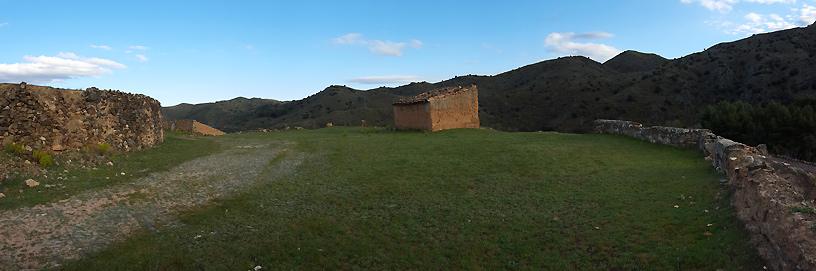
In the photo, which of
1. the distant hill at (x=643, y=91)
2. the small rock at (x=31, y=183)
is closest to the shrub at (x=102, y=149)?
the small rock at (x=31, y=183)

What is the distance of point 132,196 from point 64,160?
150 inches

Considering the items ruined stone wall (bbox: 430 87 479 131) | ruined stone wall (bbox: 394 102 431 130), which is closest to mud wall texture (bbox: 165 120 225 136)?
ruined stone wall (bbox: 394 102 431 130)

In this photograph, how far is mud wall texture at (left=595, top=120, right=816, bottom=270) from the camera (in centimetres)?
510

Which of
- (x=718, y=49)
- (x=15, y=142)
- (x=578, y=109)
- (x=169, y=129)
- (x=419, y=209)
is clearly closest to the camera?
(x=419, y=209)

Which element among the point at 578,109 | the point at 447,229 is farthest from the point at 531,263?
the point at 578,109

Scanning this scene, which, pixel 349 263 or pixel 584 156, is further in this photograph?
pixel 584 156

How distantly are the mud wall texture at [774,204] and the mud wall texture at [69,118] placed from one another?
45.9 ft

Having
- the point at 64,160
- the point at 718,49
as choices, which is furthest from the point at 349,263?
the point at 718,49

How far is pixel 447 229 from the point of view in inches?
307

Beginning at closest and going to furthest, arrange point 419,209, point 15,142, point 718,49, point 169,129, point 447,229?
point 447,229
point 419,209
point 15,142
point 169,129
point 718,49

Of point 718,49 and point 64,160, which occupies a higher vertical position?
point 718,49

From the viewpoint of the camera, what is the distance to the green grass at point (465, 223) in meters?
6.42

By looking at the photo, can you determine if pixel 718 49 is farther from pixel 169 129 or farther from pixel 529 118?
pixel 169 129

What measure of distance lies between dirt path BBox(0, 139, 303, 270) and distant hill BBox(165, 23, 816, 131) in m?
34.6
